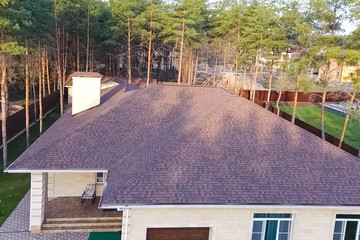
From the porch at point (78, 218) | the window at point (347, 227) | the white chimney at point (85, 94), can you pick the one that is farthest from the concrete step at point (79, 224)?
the window at point (347, 227)

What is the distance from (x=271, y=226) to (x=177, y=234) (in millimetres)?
2630

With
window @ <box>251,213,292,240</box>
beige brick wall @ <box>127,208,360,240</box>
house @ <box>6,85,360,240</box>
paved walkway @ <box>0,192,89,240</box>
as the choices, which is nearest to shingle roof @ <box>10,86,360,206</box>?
house @ <box>6,85,360,240</box>

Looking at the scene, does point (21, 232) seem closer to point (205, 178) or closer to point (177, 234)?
point (177, 234)

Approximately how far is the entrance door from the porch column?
13.0 feet

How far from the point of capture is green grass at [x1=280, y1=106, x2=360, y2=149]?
25656 millimetres

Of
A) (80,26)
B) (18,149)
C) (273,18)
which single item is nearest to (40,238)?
(18,149)

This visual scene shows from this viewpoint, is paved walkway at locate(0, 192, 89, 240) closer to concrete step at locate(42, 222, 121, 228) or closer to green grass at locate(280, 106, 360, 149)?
concrete step at locate(42, 222, 121, 228)

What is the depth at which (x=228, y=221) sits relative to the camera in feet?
28.7

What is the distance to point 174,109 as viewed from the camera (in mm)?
14133

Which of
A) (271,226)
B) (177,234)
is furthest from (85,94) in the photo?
(271,226)

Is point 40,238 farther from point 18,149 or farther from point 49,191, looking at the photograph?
point 18,149

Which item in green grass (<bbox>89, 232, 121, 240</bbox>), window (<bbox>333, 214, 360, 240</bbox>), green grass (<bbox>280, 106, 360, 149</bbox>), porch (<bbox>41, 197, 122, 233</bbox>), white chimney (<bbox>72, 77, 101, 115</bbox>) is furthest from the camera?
green grass (<bbox>280, 106, 360, 149</bbox>)

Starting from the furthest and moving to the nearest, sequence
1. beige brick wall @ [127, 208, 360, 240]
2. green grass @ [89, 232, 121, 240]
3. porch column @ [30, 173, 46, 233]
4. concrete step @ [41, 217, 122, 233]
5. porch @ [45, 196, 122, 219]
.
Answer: porch @ [45, 196, 122, 219] < concrete step @ [41, 217, 122, 233] < green grass @ [89, 232, 121, 240] < porch column @ [30, 173, 46, 233] < beige brick wall @ [127, 208, 360, 240]

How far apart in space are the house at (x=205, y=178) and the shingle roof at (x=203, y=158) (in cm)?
3
